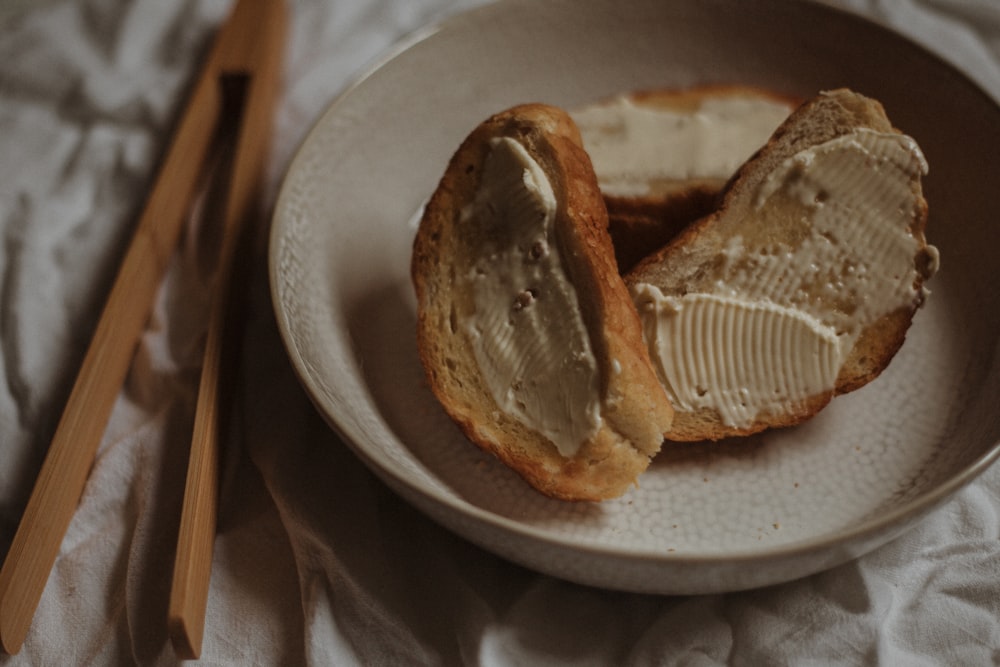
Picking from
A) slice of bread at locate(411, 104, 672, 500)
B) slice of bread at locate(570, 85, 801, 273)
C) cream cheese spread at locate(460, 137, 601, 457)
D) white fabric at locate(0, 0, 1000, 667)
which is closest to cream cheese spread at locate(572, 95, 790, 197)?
slice of bread at locate(570, 85, 801, 273)

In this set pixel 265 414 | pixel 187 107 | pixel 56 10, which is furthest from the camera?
pixel 56 10

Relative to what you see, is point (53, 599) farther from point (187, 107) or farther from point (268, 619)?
point (187, 107)

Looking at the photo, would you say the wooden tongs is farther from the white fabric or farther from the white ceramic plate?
the white ceramic plate

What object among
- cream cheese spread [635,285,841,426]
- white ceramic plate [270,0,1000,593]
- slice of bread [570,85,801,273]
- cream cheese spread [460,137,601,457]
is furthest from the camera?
slice of bread [570,85,801,273]

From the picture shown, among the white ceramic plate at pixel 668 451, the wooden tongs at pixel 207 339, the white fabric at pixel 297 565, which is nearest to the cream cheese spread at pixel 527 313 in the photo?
the white ceramic plate at pixel 668 451

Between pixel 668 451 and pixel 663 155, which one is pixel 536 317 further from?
pixel 663 155

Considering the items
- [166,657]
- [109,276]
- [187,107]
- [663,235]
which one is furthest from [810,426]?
[187,107]
